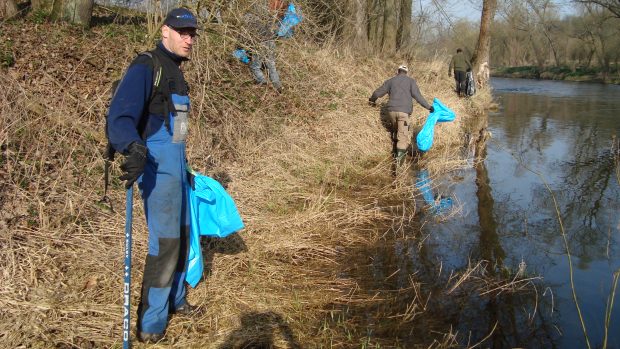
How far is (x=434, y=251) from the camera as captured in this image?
17.8 feet

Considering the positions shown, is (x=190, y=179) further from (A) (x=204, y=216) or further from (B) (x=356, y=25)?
(B) (x=356, y=25)

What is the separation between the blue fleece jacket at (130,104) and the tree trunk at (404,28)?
51.3 ft

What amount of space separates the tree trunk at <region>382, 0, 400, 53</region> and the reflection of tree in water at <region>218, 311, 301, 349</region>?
14.3m

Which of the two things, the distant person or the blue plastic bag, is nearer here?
the distant person

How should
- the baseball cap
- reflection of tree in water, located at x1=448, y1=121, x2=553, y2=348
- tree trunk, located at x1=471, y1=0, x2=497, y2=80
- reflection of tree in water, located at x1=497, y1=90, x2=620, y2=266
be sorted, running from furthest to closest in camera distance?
tree trunk, located at x1=471, y1=0, x2=497, y2=80, reflection of tree in water, located at x1=497, y1=90, x2=620, y2=266, reflection of tree in water, located at x1=448, y1=121, x2=553, y2=348, the baseball cap

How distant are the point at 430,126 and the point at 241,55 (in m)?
3.91

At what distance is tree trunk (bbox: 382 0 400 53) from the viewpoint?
16.8m

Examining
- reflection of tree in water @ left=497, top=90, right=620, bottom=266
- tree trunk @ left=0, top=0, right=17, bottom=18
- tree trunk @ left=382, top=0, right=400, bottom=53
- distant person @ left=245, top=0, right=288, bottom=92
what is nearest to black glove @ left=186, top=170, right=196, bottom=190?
reflection of tree in water @ left=497, top=90, right=620, bottom=266

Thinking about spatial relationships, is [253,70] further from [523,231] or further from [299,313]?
[299,313]

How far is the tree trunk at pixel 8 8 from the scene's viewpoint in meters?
8.54

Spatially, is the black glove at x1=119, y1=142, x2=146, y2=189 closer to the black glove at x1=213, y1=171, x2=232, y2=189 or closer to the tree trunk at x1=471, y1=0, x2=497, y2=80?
the black glove at x1=213, y1=171, x2=232, y2=189

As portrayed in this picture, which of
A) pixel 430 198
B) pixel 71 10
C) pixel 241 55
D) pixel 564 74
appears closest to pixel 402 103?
pixel 430 198

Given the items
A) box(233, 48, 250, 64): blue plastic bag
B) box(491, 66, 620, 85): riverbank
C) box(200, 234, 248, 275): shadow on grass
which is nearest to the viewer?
box(200, 234, 248, 275): shadow on grass

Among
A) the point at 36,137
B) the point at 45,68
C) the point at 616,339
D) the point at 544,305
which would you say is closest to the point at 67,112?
the point at 36,137
